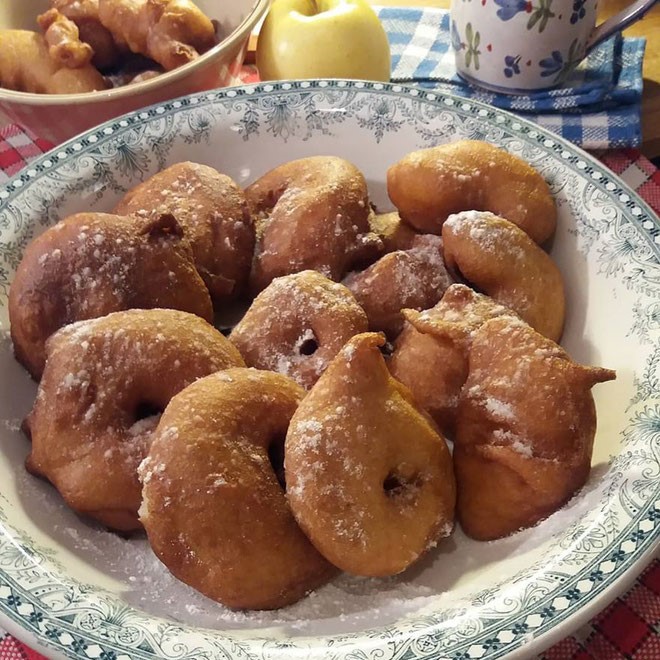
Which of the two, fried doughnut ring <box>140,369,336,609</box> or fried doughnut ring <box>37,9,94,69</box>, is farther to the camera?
fried doughnut ring <box>37,9,94,69</box>

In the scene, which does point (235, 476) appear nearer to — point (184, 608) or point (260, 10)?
point (184, 608)

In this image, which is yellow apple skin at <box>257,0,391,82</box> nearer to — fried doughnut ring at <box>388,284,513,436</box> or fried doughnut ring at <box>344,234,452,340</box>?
fried doughnut ring at <box>344,234,452,340</box>

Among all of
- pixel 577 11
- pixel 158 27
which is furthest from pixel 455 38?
pixel 158 27

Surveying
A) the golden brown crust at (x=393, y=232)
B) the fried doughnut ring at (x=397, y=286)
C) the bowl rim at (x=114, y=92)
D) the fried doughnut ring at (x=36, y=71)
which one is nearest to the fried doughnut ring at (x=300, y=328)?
the fried doughnut ring at (x=397, y=286)

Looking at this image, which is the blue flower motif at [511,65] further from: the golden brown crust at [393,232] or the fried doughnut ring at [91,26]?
the fried doughnut ring at [91,26]

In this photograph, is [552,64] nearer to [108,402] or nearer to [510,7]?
[510,7]

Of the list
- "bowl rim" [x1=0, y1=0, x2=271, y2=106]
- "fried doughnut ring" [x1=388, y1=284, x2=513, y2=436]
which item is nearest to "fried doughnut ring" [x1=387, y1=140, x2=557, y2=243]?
"fried doughnut ring" [x1=388, y1=284, x2=513, y2=436]
